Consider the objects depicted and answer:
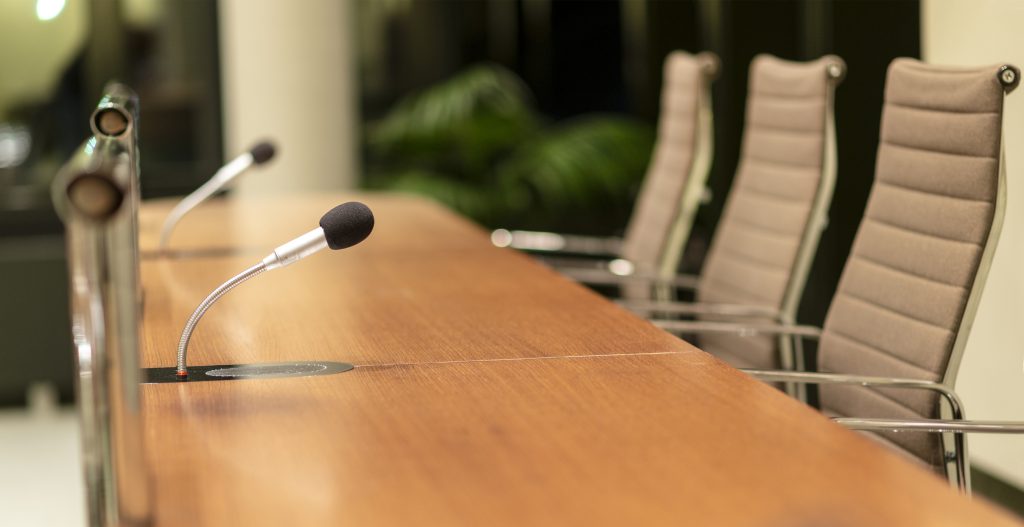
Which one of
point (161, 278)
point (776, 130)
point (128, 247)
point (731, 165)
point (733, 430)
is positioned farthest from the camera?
point (731, 165)

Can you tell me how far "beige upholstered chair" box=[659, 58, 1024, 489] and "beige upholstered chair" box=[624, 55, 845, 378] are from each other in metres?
0.38

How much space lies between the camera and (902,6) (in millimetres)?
3668

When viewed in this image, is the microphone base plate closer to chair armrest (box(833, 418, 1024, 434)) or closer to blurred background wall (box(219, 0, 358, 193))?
chair armrest (box(833, 418, 1024, 434))

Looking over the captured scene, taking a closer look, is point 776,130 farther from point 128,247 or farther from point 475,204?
point 475,204

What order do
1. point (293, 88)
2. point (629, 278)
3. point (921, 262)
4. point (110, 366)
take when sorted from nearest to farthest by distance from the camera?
1. point (110, 366)
2. point (921, 262)
3. point (629, 278)
4. point (293, 88)

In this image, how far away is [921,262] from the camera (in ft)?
7.90

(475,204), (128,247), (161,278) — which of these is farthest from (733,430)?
(475,204)

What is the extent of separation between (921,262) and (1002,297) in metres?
0.69

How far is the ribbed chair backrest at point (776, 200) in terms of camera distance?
10.0ft

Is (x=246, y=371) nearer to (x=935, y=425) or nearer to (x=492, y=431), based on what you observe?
(x=492, y=431)

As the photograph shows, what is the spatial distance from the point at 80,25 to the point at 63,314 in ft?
5.12

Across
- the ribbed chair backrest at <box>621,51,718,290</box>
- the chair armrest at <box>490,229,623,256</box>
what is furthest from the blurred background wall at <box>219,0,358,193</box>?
the ribbed chair backrest at <box>621,51,718,290</box>

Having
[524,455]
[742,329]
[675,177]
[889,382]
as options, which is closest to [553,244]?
[675,177]

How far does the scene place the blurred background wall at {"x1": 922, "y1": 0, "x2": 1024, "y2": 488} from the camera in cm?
285
